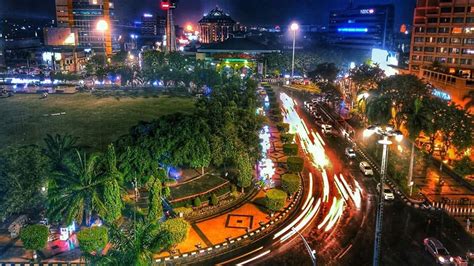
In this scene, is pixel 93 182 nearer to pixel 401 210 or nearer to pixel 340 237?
pixel 340 237

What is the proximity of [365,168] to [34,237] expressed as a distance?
37258 mm

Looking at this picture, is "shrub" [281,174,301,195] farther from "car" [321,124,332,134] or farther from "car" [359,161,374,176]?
"car" [321,124,332,134]

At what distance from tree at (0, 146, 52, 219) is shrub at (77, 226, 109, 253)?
665 cm

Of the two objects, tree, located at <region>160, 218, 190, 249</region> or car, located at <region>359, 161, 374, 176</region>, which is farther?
car, located at <region>359, 161, 374, 176</region>

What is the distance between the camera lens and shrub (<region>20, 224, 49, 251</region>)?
1236 inches

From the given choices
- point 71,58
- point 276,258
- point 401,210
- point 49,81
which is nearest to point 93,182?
point 276,258

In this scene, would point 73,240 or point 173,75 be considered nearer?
point 73,240

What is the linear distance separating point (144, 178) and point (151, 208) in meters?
6.31

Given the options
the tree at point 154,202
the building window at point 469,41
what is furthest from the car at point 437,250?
the building window at point 469,41

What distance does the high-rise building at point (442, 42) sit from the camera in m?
88.8

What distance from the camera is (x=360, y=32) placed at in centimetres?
19812

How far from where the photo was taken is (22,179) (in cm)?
3694

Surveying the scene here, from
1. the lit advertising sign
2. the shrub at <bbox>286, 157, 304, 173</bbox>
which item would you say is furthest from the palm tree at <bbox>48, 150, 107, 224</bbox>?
the lit advertising sign

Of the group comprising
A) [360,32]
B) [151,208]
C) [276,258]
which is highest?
[360,32]
